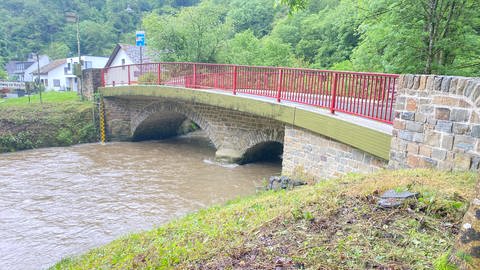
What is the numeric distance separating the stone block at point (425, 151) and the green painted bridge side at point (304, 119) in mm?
632

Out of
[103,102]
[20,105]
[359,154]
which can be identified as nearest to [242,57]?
[103,102]

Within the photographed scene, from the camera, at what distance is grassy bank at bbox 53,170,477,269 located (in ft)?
9.26

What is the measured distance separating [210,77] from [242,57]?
8.94 metres

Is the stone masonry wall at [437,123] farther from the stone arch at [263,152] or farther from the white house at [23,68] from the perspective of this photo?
the white house at [23,68]

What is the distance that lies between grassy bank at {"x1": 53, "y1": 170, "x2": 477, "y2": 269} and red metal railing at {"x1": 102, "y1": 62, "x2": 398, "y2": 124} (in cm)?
172

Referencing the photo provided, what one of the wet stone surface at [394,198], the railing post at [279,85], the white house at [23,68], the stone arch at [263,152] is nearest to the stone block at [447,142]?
the wet stone surface at [394,198]

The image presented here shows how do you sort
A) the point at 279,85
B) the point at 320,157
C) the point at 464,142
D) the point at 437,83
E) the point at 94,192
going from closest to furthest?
the point at 464,142 → the point at 437,83 → the point at 320,157 → the point at 279,85 → the point at 94,192

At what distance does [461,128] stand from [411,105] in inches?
30.2

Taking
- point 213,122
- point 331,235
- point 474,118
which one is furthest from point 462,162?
point 213,122

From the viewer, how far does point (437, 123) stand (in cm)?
446

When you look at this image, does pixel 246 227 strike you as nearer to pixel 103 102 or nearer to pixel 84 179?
pixel 84 179

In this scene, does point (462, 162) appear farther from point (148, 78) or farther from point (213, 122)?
point (148, 78)

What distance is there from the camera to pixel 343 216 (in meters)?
3.54

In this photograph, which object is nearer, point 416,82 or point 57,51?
point 416,82
